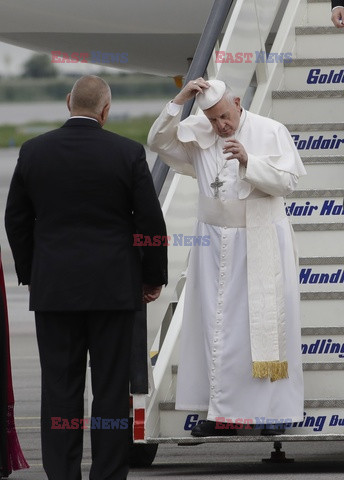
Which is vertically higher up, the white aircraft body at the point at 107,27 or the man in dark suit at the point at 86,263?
the white aircraft body at the point at 107,27

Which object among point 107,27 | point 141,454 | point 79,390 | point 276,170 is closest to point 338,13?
point 276,170

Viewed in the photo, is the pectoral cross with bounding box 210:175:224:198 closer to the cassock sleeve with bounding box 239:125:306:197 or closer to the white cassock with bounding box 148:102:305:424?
the white cassock with bounding box 148:102:305:424

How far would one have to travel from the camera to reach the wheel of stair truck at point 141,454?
6973mm

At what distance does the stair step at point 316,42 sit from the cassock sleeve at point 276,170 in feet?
6.78

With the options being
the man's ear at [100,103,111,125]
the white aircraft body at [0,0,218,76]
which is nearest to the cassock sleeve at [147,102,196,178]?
the man's ear at [100,103,111,125]

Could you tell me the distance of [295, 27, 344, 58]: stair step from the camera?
848 cm

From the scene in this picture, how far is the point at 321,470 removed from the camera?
663 centimetres

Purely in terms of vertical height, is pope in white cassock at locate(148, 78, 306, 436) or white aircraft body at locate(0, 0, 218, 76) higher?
white aircraft body at locate(0, 0, 218, 76)

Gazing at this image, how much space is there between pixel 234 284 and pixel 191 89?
919 millimetres

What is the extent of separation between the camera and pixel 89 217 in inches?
220

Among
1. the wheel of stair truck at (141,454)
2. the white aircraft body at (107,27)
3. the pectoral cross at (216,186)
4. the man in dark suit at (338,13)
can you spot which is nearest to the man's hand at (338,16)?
the man in dark suit at (338,13)

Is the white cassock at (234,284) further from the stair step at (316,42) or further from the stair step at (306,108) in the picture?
the stair step at (316,42)

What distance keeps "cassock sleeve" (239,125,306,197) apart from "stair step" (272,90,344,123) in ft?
5.25

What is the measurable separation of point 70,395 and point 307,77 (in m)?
3.30
